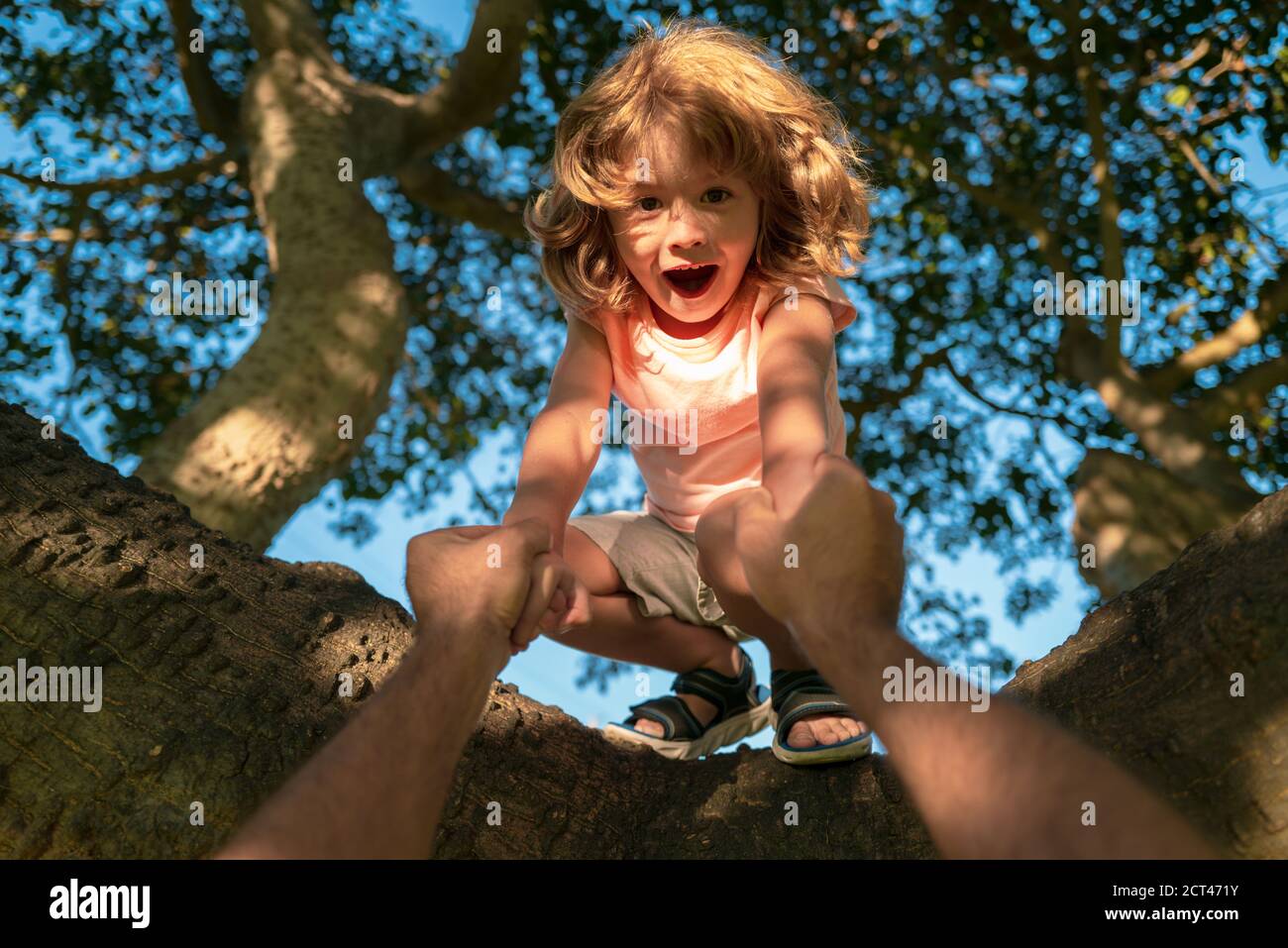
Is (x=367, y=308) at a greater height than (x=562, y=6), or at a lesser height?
lesser

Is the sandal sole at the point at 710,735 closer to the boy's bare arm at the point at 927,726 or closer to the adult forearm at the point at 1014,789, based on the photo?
the boy's bare arm at the point at 927,726

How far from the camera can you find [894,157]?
614 cm

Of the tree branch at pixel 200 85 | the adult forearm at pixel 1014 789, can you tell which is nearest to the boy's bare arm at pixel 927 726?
the adult forearm at pixel 1014 789

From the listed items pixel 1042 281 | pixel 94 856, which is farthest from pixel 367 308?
pixel 1042 281

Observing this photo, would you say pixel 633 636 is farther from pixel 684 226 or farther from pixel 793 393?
pixel 684 226

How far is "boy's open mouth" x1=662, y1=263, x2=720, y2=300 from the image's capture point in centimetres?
251

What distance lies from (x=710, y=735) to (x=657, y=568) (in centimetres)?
42

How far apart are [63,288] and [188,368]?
78 centimetres

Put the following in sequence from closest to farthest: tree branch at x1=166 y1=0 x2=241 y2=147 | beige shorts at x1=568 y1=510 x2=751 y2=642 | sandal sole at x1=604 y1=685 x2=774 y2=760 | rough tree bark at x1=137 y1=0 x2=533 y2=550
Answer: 1. sandal sole at x1=604 y1=685 x2=774 y2=760
2. beige shorts at x1=568 y1=510 x2=751 y2=642
3. rough tree bark at x1=137 y1=0 x2=533 y2=550
4. tree branch at x1=166 y1=0 x2=241 y2=147

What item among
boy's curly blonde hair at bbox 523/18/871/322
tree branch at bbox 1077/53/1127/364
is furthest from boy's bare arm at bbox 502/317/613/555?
tree branch at bbox 1077/53/1127/364

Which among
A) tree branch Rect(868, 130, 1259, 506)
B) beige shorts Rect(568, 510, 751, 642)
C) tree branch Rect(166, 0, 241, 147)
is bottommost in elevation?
beige shorts Rect(568, 510, 751, 642)

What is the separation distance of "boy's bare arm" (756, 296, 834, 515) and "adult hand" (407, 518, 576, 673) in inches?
16.9

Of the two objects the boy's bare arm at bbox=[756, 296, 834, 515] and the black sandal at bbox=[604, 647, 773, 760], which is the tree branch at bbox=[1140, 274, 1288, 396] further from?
the boy's bare arm at bbox=[756, 296, 834, 515]
